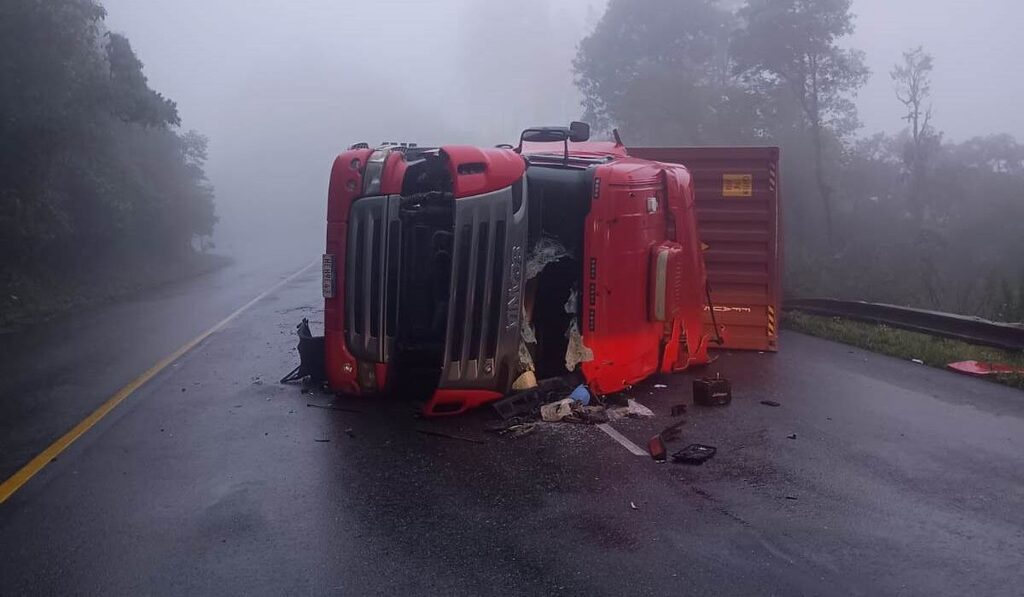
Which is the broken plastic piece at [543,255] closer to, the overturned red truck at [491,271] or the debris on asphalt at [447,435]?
the overturned red truck at [491,271]

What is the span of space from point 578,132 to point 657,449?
12.5ft

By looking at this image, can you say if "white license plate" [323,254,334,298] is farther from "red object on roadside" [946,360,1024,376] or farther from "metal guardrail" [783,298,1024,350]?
"metal guardrail" [783,298,1024,350]

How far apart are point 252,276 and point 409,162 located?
17.5 meters

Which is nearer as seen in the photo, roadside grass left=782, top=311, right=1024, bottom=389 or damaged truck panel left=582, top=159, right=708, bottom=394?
damaged truck panel left=582, top=159, right=708, bottom=394

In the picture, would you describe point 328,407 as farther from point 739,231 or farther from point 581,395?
point 739,231

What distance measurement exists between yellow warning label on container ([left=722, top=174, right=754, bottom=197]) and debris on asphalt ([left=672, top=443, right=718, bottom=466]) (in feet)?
17.4

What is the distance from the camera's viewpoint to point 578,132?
8648 millimetres

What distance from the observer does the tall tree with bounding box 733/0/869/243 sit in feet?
96.3

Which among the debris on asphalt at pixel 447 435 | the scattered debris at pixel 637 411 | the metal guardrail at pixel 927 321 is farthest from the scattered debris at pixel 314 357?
the metal guardrail at pixel 927 321

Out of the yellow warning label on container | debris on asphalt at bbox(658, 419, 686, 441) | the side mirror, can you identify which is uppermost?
the side mirror

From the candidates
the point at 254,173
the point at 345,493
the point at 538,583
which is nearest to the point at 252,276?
the point at 345,493

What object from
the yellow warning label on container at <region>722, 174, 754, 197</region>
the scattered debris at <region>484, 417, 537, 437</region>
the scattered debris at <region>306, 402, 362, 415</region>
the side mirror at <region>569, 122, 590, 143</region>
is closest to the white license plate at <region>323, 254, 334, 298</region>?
the scattered debris at <region>306, 402, 362, 415</region>

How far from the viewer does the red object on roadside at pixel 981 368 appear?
8.61m

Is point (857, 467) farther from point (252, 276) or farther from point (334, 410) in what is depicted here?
point (252, 276)
